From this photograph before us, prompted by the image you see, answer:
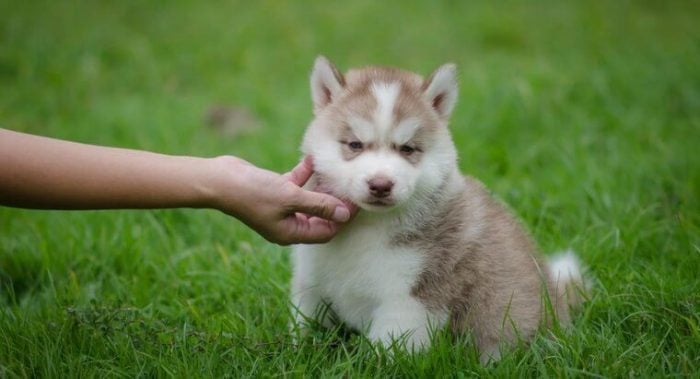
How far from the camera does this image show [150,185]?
2822 mm

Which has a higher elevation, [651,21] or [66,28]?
[66,28]

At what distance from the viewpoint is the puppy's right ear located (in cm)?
329

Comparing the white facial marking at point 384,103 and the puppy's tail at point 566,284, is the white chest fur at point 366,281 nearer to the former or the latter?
the white facial marking at point 384,103

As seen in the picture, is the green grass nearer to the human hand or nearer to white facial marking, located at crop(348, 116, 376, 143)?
the human hand

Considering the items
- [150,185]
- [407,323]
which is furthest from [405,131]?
[150,185]

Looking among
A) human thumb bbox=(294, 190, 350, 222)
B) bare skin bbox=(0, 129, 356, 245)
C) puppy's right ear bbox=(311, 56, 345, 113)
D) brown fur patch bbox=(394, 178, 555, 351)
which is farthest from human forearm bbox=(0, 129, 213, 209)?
brown fur patch bbox=(394, 178, 555, 351)

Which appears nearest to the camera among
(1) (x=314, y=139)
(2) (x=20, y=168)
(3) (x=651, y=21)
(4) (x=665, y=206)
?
(2) (x=20, y=168)

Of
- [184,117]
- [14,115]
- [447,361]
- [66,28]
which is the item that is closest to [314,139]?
[447,361]

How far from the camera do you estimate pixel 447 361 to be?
2.82 meters

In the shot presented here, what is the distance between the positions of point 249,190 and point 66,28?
23.2 feet

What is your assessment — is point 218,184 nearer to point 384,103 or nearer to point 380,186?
point 380,186

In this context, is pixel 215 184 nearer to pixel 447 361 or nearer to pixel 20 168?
pixel 20 168

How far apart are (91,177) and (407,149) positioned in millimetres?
1395

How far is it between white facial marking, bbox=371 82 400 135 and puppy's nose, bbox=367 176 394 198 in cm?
27
